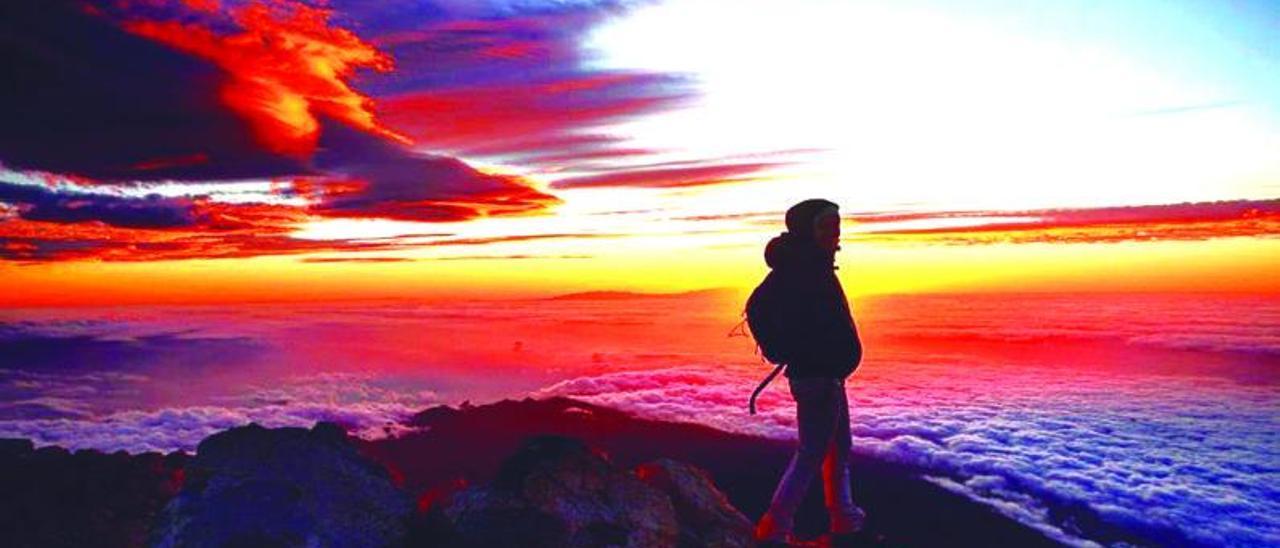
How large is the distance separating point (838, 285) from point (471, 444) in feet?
27.8

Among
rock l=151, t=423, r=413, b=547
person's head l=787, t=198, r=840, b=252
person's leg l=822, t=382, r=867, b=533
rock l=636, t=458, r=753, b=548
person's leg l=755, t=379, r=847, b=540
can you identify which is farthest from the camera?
person's leg l=822, t=382, r=867, b=533

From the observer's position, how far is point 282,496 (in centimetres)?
570

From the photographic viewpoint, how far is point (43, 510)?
7.47 metres

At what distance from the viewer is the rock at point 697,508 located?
666 centimetres

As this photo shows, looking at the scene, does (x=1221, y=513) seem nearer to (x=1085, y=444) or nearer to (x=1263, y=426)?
(x=1085, y=444)

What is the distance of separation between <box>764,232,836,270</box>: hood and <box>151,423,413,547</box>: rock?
3.58 metres

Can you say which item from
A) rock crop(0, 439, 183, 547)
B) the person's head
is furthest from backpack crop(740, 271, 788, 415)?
rock crop(0, 439, 183, 547)

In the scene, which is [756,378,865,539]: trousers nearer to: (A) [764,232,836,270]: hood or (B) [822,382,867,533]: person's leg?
(B) [822,382,867,533]: person's leg

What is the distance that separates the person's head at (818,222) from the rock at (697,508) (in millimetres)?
2347

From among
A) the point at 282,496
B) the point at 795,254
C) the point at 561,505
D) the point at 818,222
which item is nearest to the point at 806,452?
the point at 795,254

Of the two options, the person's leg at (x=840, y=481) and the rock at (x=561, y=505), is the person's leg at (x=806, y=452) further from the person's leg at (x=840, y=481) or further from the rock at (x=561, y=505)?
the rock at (x=561, y=505)

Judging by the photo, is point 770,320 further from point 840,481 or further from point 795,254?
point 840,481

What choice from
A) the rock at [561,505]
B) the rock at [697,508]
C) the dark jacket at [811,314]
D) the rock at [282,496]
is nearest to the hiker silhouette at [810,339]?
the dark jacket at [811,314]

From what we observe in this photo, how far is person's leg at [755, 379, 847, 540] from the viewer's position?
6883mm
